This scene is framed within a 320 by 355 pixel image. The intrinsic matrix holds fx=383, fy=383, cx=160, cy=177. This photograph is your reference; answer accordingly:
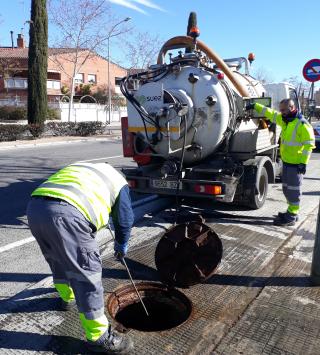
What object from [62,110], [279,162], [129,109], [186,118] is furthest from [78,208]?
[62,110]

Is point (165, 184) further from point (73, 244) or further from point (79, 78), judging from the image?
point (79, 78)

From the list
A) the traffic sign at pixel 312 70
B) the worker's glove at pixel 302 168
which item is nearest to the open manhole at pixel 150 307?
the worker's glove at pixel 302 168

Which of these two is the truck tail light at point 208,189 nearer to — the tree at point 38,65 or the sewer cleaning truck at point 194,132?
the sewer cleaning truck at point 194,132

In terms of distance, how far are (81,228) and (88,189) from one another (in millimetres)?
267

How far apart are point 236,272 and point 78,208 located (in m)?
2.10

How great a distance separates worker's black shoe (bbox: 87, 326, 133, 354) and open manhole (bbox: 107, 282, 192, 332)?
1.85ft

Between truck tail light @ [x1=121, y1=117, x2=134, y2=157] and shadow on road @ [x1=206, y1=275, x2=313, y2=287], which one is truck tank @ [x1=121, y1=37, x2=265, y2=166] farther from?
shadow on road @ [x1=206, y1=275, x2=313, y2=287]

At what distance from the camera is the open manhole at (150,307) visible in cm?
334

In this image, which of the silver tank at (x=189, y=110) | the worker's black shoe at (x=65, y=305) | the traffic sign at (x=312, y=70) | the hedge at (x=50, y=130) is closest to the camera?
the worker's black shoe at (x=65, y=305)

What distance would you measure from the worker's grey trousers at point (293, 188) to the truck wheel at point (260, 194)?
478 mm

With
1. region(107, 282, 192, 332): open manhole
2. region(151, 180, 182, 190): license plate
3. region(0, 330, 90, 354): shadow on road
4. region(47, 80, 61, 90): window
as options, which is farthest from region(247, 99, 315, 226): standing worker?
region(47, 80, 61, 90): window

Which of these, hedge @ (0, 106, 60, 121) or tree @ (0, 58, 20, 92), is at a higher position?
tree @ (0, 58, 20, 92)

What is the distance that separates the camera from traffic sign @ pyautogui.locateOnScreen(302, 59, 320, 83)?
945 cm

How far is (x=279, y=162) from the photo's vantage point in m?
7.74
